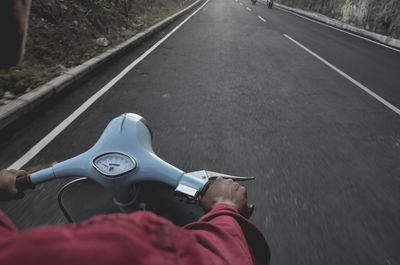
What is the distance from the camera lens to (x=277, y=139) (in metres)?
3.14

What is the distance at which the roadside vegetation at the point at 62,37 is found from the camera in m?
4.11

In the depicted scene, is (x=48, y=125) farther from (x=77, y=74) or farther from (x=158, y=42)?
(x=158, y=42)

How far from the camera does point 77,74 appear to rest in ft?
14.7

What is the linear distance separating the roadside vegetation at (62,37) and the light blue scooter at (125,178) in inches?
Answer: 122

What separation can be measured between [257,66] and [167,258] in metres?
5.98

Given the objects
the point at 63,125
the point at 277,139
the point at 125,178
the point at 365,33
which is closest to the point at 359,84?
the point at 277,139

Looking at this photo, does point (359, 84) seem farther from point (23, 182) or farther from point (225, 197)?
point (23, 182)

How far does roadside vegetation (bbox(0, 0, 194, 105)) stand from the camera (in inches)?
162

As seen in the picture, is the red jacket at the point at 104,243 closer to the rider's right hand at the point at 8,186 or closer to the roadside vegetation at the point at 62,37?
the rider's right hand at the point at 8,186

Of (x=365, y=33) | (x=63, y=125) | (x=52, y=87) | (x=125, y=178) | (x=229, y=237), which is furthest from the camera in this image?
(x=365, y=33)

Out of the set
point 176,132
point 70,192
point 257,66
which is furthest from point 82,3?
point 70,192

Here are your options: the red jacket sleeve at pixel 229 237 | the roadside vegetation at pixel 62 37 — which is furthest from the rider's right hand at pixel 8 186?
the roadside vegetation at pixel 62 37

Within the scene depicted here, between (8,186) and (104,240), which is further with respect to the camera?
(8,186)

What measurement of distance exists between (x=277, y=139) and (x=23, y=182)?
8.74 ft
